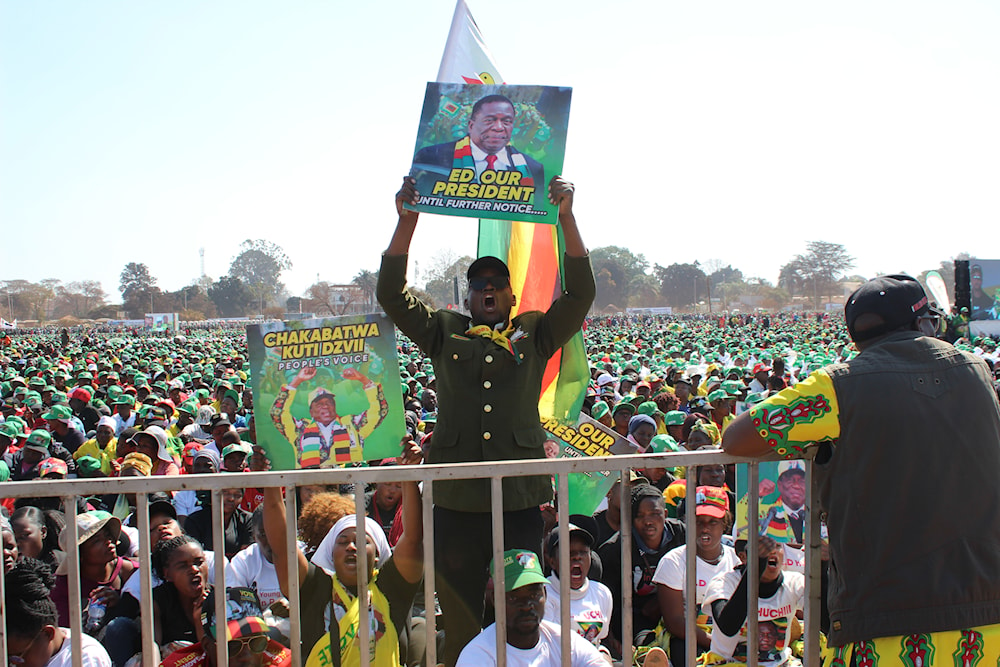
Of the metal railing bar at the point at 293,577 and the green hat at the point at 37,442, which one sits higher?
the metal railing bar at the point at 293,577

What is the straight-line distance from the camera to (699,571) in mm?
4488

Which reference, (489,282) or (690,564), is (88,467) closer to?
(489,282)

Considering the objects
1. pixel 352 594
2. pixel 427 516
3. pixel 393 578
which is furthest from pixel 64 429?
pixel 427 516

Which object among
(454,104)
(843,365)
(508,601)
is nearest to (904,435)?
(843,365)

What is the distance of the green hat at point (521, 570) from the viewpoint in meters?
3.09

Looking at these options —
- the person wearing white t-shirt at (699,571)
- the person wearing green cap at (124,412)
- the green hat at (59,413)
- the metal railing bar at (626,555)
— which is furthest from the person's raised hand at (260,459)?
the person wearing green cap at (124,412)

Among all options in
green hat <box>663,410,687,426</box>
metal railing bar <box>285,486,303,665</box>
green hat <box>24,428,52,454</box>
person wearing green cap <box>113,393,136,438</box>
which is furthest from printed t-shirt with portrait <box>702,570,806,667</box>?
person wearing green cap <box>113,393,136,438</box>

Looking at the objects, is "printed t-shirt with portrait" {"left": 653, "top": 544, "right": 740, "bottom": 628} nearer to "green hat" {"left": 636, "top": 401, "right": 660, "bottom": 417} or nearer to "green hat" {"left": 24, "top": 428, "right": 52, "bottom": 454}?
"green hat" {"left": 636, "top": 401, "right": 660, "bottom": 417}

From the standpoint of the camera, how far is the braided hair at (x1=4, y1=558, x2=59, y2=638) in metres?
3.05

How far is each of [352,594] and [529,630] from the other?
77 centimetres

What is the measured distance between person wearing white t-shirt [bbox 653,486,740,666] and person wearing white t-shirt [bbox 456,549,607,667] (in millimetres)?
1291

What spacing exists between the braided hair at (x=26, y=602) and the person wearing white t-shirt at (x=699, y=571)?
109 inches

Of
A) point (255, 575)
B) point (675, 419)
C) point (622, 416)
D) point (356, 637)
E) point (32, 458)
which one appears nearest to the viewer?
point (356, 637)

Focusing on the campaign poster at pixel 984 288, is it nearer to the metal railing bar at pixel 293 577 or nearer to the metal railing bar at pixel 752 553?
the metal railing bar at pixel 752 553
